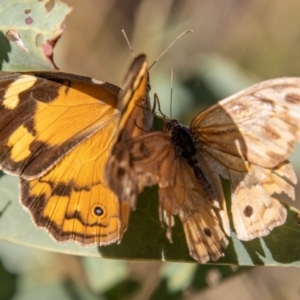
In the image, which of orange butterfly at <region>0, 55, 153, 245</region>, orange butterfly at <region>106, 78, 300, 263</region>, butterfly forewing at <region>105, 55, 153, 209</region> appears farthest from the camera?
orange butterfly at <region>0, 55, 153, 245</region>

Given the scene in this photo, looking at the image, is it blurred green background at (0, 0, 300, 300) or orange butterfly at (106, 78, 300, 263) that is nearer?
orange butterfly at (106, 78, 300, 263)

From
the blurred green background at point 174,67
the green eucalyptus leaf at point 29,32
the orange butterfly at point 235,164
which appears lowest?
the blurred green background at point 174,67

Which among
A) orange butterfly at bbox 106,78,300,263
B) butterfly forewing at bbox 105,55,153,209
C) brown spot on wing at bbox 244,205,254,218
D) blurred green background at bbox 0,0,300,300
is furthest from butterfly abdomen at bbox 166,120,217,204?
blurred green background at bbox 0,0,300,300

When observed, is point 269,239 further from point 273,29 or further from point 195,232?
point 273,29

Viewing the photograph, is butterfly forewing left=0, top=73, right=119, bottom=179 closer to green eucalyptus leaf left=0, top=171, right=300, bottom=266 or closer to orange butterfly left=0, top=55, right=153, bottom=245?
orange butterfly left=0, top=55, right=153, bottom=245

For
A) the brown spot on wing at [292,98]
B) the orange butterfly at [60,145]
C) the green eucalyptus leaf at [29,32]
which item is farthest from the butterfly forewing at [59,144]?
the brown spot on wing at [292,98]

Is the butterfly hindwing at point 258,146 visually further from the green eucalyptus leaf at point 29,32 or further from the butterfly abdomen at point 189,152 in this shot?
the green eucalyptus leaf at point 29,32

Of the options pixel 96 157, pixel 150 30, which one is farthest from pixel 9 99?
pixel 150 30

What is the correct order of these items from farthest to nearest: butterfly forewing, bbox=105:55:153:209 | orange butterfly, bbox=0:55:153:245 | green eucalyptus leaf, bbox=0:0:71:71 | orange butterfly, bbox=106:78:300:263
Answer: green eucalyptus leaf, bbox=0:0:71:71 → orange butterfly, bbox=0:55:153:245 → orange butterfly, bbox=106:78:300:263 → butterfly forewing, bbox=105:55:153:209
